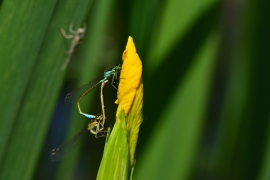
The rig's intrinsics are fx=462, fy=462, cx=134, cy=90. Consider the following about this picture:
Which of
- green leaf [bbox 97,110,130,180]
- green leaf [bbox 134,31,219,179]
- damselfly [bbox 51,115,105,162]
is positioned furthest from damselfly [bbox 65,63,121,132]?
green leaf [bbox 97,110,130,180]

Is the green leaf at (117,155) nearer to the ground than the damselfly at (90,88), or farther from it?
nearer to the ground

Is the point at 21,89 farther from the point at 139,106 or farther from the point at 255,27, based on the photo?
the point at 255,27

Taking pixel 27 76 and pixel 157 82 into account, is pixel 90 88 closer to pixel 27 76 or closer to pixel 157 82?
pixel 157 82

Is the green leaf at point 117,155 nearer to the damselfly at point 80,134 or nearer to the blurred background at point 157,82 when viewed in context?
the blurred background at point 157,82

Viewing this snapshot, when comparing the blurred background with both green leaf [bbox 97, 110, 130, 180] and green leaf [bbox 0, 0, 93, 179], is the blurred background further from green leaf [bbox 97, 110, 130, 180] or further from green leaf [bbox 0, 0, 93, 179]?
green leaf [bbox 97, 110, 130, 180]

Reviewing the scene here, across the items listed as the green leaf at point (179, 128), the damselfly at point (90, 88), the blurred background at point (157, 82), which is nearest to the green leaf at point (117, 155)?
the blurred background at point (157, 82)

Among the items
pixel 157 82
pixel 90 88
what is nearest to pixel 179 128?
pixel 157 82

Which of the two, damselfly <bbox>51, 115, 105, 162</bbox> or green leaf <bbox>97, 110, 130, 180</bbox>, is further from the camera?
damselfly <bbox>51, 115, 105, 162</bbox>

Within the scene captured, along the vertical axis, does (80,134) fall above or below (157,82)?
below

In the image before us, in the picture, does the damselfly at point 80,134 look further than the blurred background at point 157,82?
Yes
